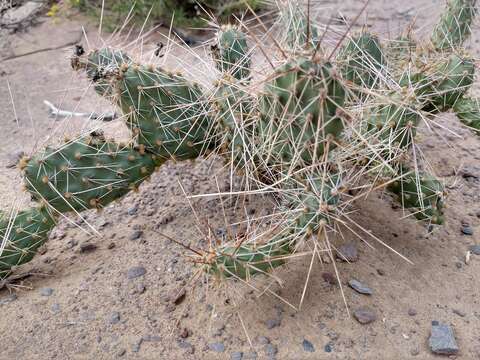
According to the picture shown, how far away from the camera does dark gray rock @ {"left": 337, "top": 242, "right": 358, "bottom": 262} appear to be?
7.63 ft

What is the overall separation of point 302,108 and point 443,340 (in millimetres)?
1017

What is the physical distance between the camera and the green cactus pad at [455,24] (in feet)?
10.1

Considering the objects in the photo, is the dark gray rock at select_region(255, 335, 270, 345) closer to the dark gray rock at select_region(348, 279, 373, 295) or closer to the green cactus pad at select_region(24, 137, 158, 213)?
the dark gray rock at select_region(348, 279, 373, 295)

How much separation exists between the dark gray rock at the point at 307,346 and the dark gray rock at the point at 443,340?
436 mm

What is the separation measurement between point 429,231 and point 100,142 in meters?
1.56

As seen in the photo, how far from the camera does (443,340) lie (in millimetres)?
1930

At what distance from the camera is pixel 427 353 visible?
1.91 meters

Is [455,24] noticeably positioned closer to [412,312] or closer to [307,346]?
[412,312]

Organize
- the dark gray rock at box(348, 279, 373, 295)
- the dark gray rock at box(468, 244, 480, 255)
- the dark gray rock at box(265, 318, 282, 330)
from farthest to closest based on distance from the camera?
the dark gray rock at box(468, 244, 480, 255), the dark gray rock at box(348, 279, 373, 295), the dark gray rock at box(265, 318, 282, 330)

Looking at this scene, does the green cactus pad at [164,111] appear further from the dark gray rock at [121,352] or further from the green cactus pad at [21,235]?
the dark gray rock at [121,352]

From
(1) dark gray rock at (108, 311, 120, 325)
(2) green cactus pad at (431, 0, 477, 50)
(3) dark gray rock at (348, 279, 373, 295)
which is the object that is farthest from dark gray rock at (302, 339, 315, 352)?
(2) green cactus pad at (431, 0, 477, 50)

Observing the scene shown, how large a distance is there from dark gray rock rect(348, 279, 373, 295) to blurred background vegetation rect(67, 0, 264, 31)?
3537 mm

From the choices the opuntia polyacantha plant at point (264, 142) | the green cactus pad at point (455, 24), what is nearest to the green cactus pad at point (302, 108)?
the opuntia polyacantha plant at point (264, 142)

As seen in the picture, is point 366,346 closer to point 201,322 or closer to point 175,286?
point 201,322
